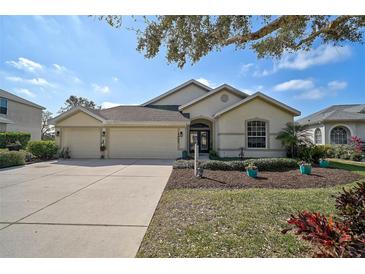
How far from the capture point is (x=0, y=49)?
3590mm

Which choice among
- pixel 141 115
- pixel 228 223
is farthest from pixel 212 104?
pixel 228 223

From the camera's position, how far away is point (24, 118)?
2408 centimetres

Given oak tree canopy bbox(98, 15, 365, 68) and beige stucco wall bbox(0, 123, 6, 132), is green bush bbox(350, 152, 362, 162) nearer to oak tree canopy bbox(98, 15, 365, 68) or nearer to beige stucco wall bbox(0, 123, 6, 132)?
oak tree canopy bbox(98, 15, 365, 68)

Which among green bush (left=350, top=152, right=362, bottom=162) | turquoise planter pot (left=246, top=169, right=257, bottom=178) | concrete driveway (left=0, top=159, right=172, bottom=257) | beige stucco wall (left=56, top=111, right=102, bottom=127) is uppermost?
beige stucco wall (left=56, top=111, right=102, bottom=127)

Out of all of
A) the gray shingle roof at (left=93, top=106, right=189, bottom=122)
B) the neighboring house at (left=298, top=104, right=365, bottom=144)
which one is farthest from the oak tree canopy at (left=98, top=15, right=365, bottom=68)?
the neighboring house at (left=298, top=104, right=365, bottom=144)

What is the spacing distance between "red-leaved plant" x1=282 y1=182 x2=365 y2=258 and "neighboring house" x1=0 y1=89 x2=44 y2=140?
25.9m

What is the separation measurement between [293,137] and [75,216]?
1285 cm

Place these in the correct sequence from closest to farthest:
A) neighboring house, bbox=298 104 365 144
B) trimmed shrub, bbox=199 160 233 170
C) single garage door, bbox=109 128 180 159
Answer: trimmed shrub, bbox=199 160 233 170 → single garage door, bbox=109 128 180 159 → neighboring house, bbox=298 104 365 144

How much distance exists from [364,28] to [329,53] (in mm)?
1366

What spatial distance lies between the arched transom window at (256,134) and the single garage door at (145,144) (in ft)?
18.3

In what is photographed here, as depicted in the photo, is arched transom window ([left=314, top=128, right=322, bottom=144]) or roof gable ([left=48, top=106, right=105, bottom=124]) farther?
arched transom window ([left=314, top=128, right=322, bottom=144])

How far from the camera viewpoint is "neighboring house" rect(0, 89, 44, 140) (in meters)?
21.3

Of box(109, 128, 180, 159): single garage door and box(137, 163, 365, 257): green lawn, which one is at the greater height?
box(109, 128, 180, 159): single garage door
